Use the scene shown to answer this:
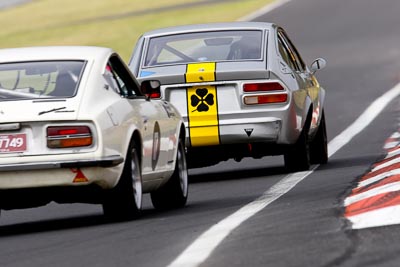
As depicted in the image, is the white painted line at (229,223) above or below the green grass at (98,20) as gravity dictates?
above

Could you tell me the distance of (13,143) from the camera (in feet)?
35.5

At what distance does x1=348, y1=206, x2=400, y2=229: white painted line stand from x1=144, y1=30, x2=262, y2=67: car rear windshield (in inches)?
246

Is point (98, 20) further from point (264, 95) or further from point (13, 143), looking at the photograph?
point (13, 143)

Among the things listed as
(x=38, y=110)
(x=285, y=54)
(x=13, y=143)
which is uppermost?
(x=38, y=110)

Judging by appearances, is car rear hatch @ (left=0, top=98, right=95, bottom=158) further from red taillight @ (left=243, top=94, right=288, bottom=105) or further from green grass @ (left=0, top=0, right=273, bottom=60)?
green grass @ (left=0, top=0, right=273, bottom=60)

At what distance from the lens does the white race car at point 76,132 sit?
1082 centimetres

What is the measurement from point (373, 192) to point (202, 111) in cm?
442

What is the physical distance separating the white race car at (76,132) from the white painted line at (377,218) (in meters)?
2.02

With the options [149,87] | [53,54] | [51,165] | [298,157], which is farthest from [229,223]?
[298,157]

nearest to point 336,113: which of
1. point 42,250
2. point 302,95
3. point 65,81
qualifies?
point 302,95

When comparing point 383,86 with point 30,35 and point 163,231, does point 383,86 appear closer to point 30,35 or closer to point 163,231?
point 30,35

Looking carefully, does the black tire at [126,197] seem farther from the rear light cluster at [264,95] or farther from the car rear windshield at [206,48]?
the car rear windshield at [206,48]

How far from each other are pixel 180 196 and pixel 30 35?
32150mm

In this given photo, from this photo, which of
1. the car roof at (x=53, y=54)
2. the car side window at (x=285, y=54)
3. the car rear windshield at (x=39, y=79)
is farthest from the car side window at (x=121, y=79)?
the car side window at (x=285, y=54)
